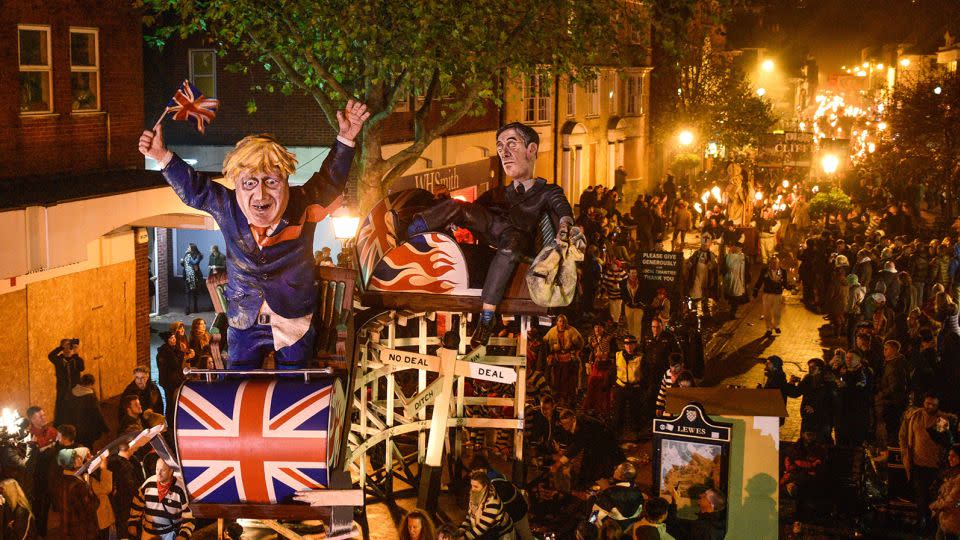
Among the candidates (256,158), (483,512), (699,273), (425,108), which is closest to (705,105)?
(699,273)

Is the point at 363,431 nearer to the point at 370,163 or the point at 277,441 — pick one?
the point at 277,441

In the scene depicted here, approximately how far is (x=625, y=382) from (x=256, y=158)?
10.5 metres

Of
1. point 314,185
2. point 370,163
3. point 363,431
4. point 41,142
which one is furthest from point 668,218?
point 314,185

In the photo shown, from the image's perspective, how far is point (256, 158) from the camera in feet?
24.9

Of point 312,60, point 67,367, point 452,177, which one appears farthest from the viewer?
point 452,177

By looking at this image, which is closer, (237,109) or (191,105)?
(191,105)

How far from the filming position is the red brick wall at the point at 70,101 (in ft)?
57.2

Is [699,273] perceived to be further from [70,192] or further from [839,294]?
[70,192]

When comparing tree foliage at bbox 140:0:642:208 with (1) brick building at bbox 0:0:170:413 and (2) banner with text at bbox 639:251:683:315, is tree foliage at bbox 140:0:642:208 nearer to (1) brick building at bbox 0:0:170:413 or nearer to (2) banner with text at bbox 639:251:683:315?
(1) brick building at bbox 0:0:170:413

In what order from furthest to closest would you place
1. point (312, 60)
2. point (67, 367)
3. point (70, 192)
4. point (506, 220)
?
point (312, 60) → point (70, 192) → point (67, 367) → point (506, 220)

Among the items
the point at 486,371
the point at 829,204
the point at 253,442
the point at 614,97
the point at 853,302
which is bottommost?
the point at 853,302

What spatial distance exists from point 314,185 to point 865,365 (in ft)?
31.9

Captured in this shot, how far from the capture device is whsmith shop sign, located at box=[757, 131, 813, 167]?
146 ft

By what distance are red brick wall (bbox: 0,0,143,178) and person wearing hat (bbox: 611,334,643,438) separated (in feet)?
27.6
